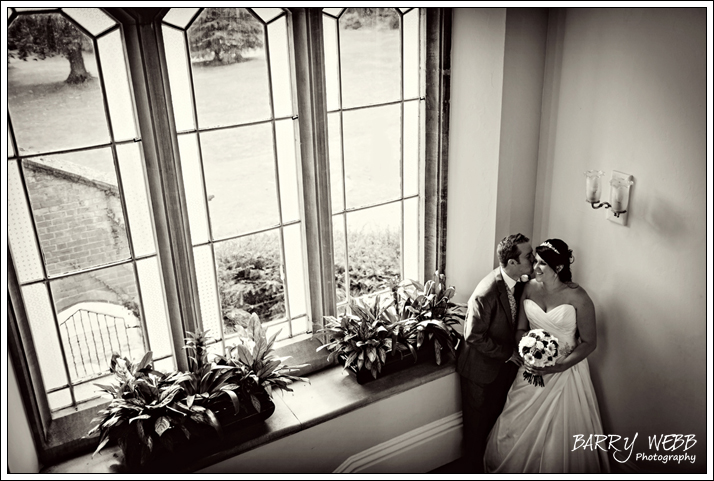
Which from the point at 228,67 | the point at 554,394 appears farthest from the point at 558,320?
the point at 228,67

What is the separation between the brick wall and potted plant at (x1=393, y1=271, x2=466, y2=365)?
1820mm

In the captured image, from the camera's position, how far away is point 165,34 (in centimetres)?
325

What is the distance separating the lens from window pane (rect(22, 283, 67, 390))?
11.0 feet

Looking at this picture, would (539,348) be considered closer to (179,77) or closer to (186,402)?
(186,402)

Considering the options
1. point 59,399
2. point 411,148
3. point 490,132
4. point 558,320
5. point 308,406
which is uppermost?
point 490,132

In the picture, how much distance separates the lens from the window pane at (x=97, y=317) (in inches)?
136

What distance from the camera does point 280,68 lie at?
3.60 m

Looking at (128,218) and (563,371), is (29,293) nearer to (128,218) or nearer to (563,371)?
(128,218)

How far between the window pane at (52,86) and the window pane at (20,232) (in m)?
0.17

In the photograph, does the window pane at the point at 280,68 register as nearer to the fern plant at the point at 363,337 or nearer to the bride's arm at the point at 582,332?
the fern plant at the point at 363,337

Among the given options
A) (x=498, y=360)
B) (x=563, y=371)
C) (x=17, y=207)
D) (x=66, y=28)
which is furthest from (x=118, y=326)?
(x=563, y=371)

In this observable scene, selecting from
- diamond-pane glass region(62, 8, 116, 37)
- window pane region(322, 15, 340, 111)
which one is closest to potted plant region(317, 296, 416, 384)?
window pane region(322, 15, 340, 111)

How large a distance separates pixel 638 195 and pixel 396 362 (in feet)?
6.10

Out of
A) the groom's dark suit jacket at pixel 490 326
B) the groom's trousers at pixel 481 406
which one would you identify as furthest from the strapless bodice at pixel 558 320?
the groom's trousers at pixel 481 406
